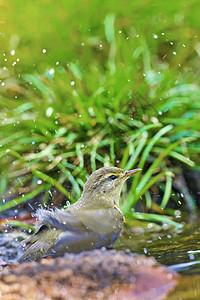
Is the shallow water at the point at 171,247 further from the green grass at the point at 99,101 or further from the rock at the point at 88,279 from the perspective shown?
the green grass at the point at 99,101

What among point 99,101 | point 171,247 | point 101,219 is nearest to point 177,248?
point 171,247

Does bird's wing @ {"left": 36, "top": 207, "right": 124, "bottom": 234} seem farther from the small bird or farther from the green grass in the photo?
the green grass

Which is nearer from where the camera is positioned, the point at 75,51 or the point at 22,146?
the point at 22,146

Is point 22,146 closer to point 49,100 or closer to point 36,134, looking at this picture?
point 36,134

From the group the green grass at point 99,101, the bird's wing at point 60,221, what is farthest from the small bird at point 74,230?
the green grass at point 99,101

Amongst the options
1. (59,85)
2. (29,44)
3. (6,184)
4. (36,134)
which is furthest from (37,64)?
(6,184)

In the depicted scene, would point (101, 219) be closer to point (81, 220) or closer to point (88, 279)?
point (81, 220)

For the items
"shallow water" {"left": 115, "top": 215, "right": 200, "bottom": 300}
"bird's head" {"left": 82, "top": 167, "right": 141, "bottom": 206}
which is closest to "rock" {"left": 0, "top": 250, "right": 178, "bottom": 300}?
"shallow water" {"left": 115, "top": 215, "right": 200, "bottom": 300}

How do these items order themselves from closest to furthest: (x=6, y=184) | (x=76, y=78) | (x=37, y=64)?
(x=6, y=184) < (x=76, y=78) < (x=37, y=64)
